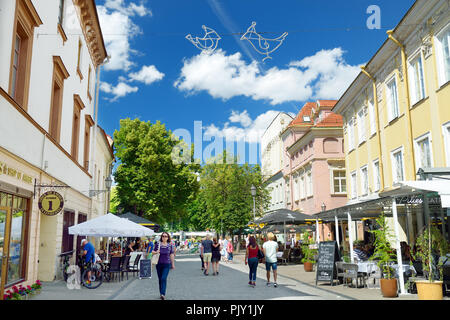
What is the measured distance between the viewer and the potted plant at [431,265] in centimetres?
995

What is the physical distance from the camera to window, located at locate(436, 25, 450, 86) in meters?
15.4

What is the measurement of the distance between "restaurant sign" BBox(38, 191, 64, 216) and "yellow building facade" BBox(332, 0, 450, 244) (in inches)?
505

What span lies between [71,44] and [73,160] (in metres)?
4.64

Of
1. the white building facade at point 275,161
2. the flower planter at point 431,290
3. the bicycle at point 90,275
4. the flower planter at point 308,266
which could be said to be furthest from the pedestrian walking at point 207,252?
the white building facade at point 275,161

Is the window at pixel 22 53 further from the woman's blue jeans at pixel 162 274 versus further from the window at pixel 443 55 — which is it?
the window at pixel 443 55

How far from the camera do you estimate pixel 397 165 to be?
2067 centimetres

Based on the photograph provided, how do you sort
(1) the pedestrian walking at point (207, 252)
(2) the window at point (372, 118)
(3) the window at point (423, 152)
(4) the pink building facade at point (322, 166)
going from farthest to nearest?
1. (4) the pink building facade at point (322, 166)
2. (2) the window at point (372, 118)
3. (1) the pedestrian walking at point (207, 252)
4. (3) the window at point (423, 152)

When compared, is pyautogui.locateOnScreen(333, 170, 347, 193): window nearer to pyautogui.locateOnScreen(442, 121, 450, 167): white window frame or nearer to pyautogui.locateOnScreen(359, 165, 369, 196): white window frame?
pyautogui.locateOnScreen(359, 165, 369, 196): white window frame

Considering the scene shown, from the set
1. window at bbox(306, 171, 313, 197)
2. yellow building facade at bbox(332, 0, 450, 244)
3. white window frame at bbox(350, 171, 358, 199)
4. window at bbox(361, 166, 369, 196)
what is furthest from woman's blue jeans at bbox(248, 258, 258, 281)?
window at bbox(306, 171, 313, 197)

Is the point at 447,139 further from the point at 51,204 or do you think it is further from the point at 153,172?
the point at 153,172

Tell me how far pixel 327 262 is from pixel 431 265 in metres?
4.67

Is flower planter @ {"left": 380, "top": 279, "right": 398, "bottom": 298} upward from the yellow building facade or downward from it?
downward

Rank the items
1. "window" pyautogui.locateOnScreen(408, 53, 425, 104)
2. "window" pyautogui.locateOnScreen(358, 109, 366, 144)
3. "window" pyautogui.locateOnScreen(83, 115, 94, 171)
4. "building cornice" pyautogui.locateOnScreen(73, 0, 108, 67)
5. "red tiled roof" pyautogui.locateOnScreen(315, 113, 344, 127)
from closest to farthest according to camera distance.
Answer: "window" pyautogui.locateOnScreen(408, 53, 425, 104) < "building cornice" pyautogui.locateOnScreen(73, 0, 108, 67) < "window" pyautogui.locateOnScreen(83, 115, 94, 171) < "window" pyautogui.locateOnScreen(358, 109, 366, 144) < "red tiled roof" pyautogui.locateOnScreen(315, 113, 344, 127)
